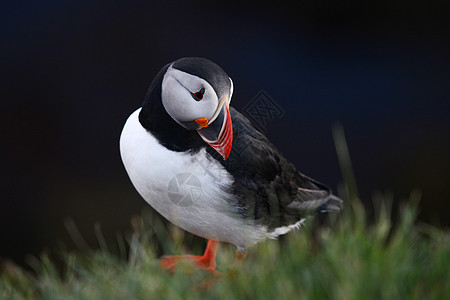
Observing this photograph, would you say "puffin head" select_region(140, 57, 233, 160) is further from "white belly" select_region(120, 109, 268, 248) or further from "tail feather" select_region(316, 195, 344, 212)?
"tail feather" select_region(316, 195, 344, 212)

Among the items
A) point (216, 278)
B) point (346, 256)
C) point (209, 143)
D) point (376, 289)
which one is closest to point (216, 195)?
point (209, 143)

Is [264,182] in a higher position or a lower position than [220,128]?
lower

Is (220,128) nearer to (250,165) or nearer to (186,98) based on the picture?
(186,98)

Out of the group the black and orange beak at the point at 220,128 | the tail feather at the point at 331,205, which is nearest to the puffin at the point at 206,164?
the black and orange beak at the point at 220,128

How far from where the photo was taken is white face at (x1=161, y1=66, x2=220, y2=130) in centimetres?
312

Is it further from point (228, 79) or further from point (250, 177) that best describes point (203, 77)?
point (250, 177)

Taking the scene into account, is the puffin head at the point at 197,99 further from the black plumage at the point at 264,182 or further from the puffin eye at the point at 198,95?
the black plumage at the point at 264,182

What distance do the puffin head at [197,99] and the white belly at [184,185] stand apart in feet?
0.59

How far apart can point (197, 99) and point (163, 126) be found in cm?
40

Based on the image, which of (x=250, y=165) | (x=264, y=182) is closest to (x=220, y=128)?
(x=250, y=165)

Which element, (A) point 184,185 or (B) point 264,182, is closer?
(A) point 184,185

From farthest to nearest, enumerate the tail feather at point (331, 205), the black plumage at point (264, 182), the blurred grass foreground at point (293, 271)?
the tail feather at point (331, 205) < the black plumage at point (264, 182) < the blurred grass foreground at point (293, 271)

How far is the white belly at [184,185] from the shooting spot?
350cm

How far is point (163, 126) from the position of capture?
349cm
